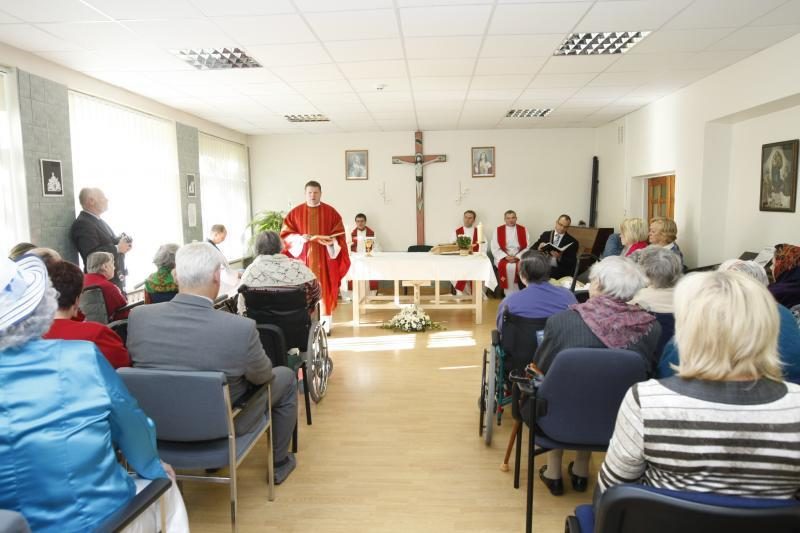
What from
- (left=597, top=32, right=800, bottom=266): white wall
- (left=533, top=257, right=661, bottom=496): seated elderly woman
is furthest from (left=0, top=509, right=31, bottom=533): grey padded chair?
(left=597, top=32, right=800, bottom=266): white wall

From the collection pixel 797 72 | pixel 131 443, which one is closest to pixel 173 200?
→ pixel 131 443

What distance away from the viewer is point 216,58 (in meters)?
4.46

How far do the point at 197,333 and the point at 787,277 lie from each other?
11.2ft

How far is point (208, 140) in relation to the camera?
7.46 meters

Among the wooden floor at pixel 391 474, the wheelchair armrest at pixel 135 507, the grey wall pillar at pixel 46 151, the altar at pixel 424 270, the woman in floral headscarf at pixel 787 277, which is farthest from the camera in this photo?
the altar at pixel 424 270

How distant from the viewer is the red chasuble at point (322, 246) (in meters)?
5.62

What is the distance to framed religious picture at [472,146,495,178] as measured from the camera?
8836mm

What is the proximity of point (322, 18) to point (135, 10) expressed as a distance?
1.15 metres

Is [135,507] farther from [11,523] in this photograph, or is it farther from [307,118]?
[307,118]

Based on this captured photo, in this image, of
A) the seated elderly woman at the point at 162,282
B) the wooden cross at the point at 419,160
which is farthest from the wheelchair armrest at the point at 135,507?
the wooden cross at the point at 419,160

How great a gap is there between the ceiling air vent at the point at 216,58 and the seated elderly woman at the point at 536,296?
9.66 feet

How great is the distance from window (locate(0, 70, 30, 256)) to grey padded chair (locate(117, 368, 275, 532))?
2.88m

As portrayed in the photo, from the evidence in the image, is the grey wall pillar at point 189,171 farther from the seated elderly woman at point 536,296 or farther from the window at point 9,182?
the seated elderly woman at point 536,296

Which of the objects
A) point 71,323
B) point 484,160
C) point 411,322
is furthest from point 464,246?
point 71,323
